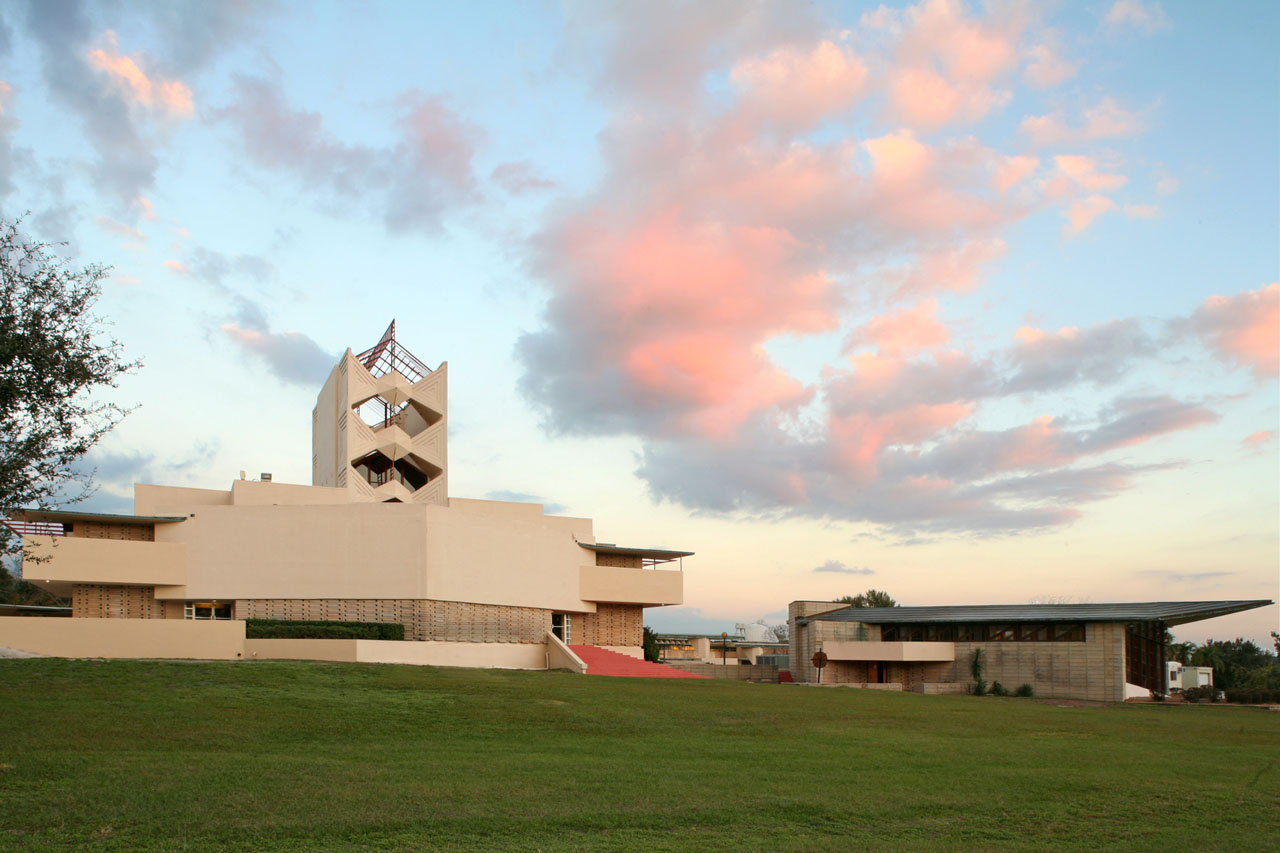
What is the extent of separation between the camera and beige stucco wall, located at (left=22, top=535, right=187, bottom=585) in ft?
136

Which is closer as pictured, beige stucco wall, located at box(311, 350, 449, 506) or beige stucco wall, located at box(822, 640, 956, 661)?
beige stucco wall, located at box(311, 350, 449, 506)

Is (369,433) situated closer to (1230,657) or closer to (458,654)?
(458,654)

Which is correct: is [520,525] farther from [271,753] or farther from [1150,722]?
[271,753]

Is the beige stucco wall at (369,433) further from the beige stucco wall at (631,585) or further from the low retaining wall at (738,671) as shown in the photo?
the low retaining wall at (738,671)

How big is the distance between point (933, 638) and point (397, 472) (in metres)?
28.5

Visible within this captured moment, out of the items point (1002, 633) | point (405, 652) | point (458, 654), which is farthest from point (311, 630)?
point (1002, 633)

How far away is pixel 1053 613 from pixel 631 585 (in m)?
20.5

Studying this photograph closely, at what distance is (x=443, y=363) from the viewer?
173ft

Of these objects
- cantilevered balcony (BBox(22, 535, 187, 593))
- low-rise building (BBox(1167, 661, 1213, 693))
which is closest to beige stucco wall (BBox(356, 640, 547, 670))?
cantilevered balcony (BBox(22, 535, 187, 593))

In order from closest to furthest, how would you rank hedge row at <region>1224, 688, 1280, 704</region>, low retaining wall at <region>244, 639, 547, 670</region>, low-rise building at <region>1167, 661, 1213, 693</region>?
low retaining wall at <region>244, 639, 547, 670</region> → hedge row at <region>1224, 688, 1280, 704</region> → low-rise building at <region>1167, 661, 1213, 693</region>

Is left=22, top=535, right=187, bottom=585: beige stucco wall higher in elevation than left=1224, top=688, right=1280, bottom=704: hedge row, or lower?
higher

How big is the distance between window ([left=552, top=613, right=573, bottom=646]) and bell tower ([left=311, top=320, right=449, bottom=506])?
7965 millimetres

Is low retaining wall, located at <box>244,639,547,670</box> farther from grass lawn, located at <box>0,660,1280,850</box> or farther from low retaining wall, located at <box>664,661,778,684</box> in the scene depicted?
low retaining wall, located at <box>664,661,778,684</box>

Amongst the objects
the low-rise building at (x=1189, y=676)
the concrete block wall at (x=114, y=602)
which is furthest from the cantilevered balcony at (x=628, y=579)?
the low-rise building at (x=1189, y=676)
